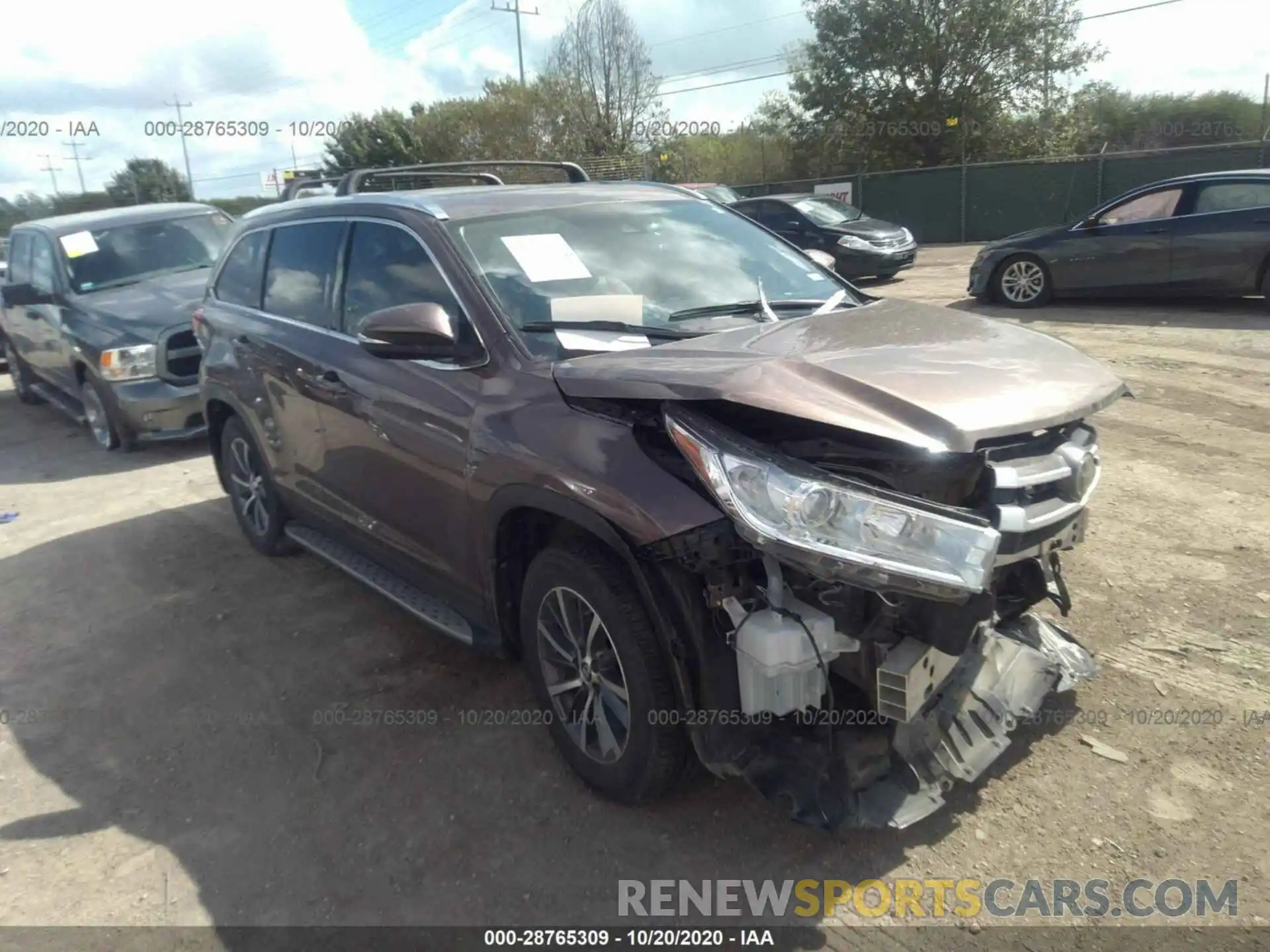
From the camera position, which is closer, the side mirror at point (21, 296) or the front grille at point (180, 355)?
the front grille at point (180, 355)

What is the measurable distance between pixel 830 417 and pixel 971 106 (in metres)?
31.6

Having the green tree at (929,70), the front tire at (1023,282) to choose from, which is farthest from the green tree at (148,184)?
the front tire at (1023,282)

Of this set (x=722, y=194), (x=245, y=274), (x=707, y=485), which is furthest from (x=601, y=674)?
(x=722, y=194)

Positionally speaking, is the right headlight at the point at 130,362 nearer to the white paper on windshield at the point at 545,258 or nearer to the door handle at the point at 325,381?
the door handle at the point at 325,381

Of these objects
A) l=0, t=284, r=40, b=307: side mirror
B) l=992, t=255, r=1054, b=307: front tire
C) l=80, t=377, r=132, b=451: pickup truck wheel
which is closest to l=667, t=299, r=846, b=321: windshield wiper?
l=80, t=377, r=132, b=451: pickup truck wheel

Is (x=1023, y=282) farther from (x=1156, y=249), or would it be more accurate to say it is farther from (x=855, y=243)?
(x=855, y=243)

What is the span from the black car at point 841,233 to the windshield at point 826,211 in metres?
0.01

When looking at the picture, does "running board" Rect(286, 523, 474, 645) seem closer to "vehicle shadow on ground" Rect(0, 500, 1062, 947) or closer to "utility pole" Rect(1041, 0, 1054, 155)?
"vehicle shadow on ground" Rect(0, 500, 1062, 947)

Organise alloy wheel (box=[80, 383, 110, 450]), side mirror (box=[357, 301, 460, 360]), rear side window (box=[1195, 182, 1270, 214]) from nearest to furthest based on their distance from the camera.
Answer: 1. side mirror (box=[357, 301, 460, 360])
2. alloy wheel (box=[80, 383, 110, 450])
3. rear side window (box=[1195, 182, 1270, 214])

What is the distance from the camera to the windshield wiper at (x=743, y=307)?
134 inches

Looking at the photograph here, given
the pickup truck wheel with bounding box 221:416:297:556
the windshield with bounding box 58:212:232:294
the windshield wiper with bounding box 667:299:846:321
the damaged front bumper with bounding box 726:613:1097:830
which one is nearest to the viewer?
the damaged front bumper with bounding box 726:613:1097:830

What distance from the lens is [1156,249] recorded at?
10211mm

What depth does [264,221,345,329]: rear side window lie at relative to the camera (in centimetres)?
424

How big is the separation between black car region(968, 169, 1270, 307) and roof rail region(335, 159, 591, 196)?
7787mm
